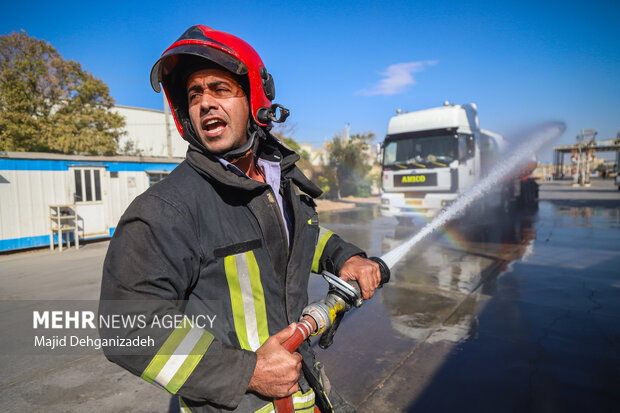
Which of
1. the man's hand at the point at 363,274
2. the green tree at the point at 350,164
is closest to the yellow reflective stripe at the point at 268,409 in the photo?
the man's hand at the point at 363,274

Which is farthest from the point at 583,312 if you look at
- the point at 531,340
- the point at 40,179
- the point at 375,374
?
the point at 40,179

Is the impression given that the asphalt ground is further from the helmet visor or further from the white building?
the helmet visor

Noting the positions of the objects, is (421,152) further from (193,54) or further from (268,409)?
(268,409)

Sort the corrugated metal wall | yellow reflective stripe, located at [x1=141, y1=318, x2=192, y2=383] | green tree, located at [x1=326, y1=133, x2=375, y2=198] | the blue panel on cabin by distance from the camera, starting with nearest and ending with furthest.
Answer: yellow reflective stripe, located at [x1=141, y1=318, x2=192, y2=383], the blue panel on cabin, green tree, located at [x1=326, y1=133, x2=375, y2=198], the corrugated metal wall

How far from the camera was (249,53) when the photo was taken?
1690 millimetres

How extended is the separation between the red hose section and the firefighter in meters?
0.03

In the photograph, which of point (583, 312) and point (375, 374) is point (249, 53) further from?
point (583, 312)

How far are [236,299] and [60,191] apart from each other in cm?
1163

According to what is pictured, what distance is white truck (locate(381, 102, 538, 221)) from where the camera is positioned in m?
11.7

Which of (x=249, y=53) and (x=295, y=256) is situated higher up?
(x=249, y=53)

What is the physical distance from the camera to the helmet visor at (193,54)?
1.45 meters

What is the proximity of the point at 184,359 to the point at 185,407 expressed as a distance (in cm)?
45

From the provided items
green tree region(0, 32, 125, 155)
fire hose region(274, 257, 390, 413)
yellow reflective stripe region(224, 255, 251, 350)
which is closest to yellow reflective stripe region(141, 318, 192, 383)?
yellow reflective stripe region(224, 255, 251, 350)

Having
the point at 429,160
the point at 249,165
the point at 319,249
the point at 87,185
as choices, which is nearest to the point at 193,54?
the point at 249,165
